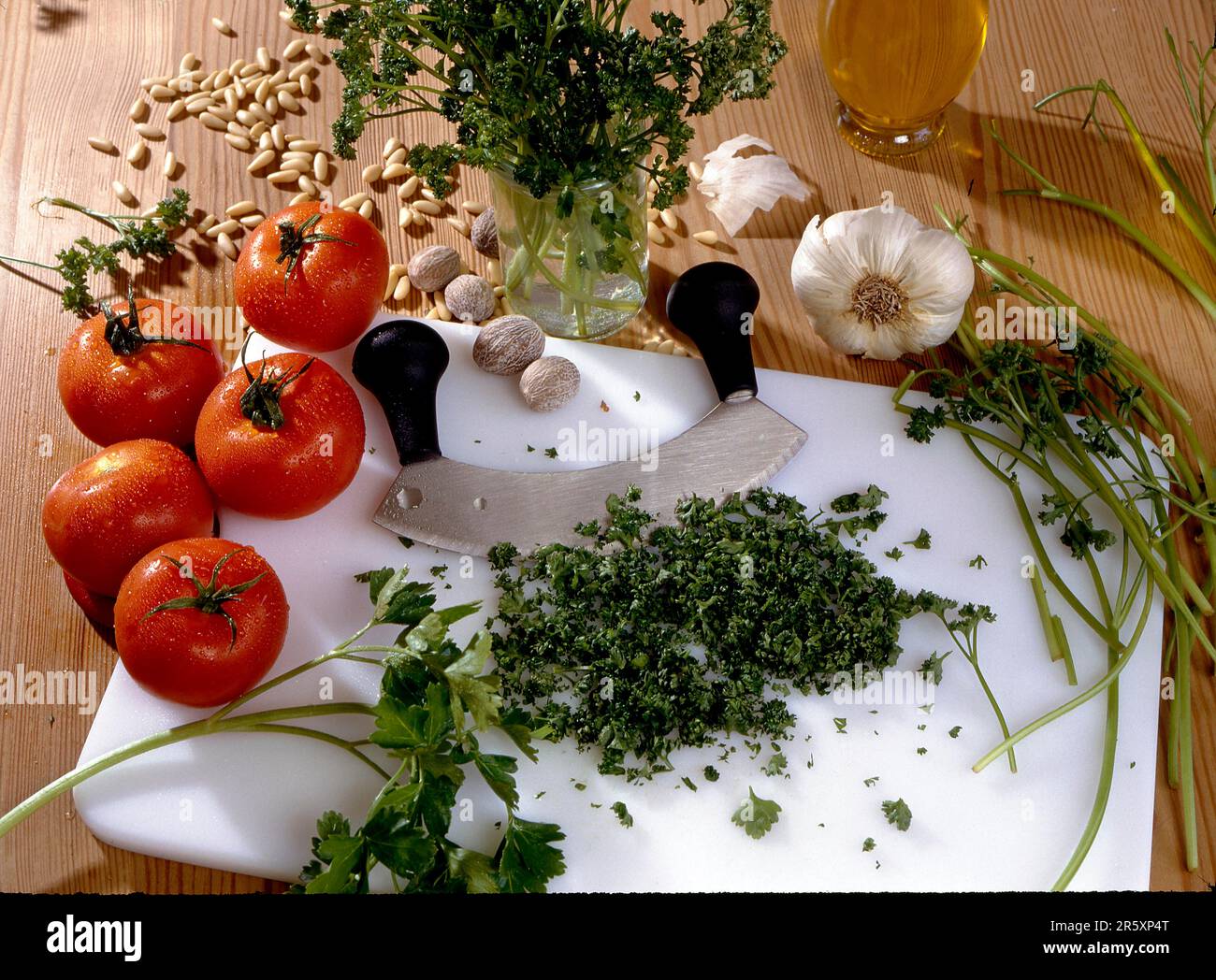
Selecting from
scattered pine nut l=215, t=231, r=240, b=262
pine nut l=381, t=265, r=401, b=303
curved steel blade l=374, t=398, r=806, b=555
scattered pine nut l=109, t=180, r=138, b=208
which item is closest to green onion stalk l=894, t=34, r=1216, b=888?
curved steel blade l=374, t=398, r=806, b=555

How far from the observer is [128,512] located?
1.17m

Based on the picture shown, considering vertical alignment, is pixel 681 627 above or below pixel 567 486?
below

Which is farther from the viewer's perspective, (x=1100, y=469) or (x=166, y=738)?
(x=1100, y=469)

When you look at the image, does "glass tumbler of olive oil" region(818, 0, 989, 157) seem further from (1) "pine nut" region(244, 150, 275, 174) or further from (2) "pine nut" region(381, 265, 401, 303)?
(1) "pine nut" region(244, 150, 275, 174)

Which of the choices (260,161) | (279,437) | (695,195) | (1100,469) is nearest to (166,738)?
(279,437)

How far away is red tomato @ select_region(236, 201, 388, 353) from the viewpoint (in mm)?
1280

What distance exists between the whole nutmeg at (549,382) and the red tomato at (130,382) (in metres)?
0.36

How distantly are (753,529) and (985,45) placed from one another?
858 millimetres

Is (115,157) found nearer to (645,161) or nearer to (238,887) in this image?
(645,161)

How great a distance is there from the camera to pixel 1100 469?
134cm

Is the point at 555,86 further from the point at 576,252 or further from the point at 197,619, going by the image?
the point at 197,619

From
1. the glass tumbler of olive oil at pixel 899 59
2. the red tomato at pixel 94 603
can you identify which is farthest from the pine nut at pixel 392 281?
the glass tumbler of olive oil at pixel 899 59

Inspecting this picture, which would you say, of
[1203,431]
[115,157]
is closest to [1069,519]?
[1203,431]

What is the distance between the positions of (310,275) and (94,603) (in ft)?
1.42
